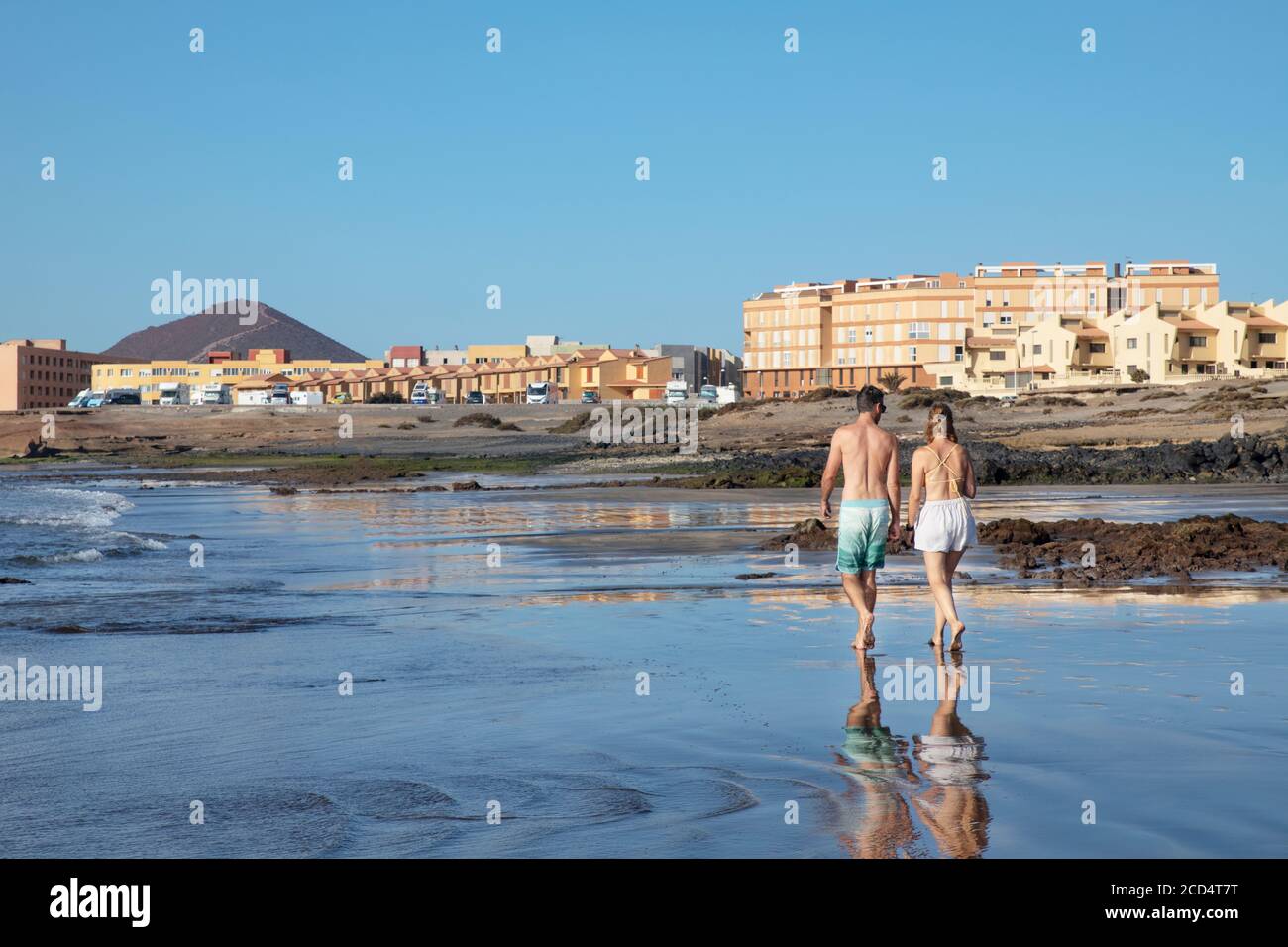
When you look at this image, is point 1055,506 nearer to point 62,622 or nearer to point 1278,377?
point 62,622

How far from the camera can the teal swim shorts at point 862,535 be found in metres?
10.2

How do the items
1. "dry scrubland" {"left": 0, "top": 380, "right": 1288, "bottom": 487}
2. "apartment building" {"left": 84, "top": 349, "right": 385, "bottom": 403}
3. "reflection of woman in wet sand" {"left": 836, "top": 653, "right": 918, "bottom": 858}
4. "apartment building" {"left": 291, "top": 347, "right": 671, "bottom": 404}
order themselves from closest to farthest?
"reflection of woman in wet sand" {"left": 836, "top": 653, "right": 918, "bottom": 858} → "dry scrubland" {"left": 0, "top": 380, "right": 1288, "bottom": 487} → "apartment building" {"left": 291, "top": 347, "right": 671, "bottom": 404} → "apartment building" {"left": 84, "top": 349, "right": 385, "bottom": 403}

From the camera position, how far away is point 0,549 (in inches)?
739

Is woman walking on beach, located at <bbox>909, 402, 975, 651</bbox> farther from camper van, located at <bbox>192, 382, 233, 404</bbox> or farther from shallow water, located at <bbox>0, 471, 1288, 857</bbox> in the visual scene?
camper van, located at <bbox>192, 382, 233, 404</bbox>

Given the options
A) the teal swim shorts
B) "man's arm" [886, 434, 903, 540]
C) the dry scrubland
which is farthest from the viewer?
the dry scrubland

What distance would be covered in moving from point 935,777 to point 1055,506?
19408mm

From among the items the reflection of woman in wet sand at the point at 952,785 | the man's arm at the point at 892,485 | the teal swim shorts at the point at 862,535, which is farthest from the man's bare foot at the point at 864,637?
the reflection of woman in wet sand at the point at 952,785

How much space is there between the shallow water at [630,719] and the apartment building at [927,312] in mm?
95874

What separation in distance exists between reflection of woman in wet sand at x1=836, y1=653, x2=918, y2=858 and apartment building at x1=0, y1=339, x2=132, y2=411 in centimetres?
14911

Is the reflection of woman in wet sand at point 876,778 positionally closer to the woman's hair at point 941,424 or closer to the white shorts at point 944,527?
the white shorts at point 944,527

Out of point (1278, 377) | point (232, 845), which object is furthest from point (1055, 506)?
point (1278, 377)

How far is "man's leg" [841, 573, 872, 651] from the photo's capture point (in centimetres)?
976

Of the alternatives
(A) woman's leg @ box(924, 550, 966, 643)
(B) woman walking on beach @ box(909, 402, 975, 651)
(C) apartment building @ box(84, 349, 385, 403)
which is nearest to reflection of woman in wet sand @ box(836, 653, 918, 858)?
(A) woman's leg @ box(924, 550, 966, 643)
